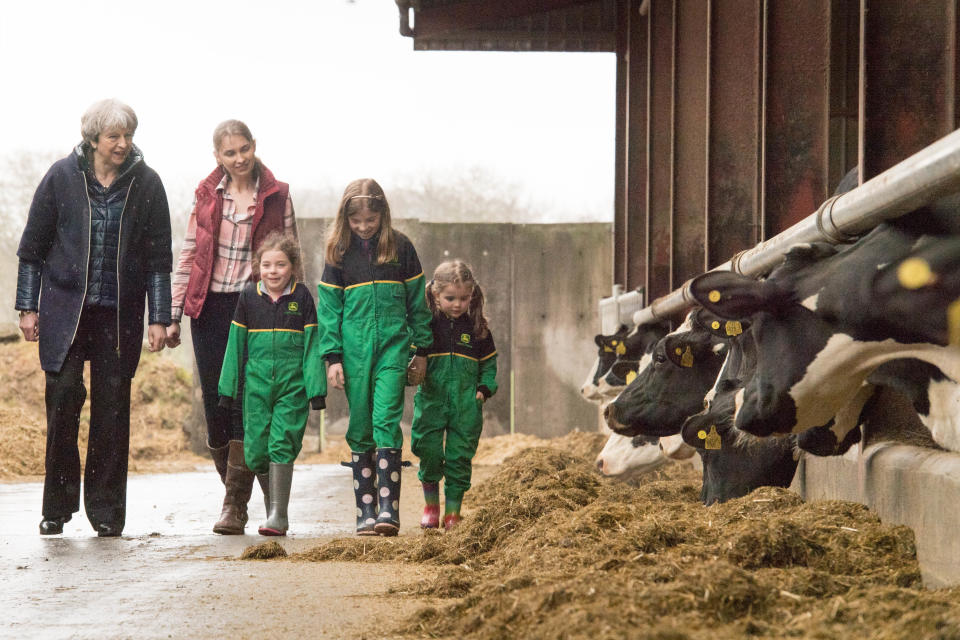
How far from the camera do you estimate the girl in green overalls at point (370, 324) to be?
20.5ft

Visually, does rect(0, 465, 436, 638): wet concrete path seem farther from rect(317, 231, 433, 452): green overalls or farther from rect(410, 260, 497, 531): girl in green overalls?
rect(317, 231, 433, 452): green overalls

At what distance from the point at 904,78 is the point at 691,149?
4.98 metres

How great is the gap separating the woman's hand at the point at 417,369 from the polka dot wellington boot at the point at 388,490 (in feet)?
1.54

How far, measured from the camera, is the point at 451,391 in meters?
6.77

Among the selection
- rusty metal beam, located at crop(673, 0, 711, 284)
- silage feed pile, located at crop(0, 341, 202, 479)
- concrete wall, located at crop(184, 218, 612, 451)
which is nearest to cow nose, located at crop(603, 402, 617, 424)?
rusty metal beam, located at crop(673, 0, 711, 284)

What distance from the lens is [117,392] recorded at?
6.34 meters

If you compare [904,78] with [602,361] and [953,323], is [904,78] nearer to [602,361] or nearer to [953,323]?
[953,323]

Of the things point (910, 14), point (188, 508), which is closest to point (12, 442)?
point (188, 508)

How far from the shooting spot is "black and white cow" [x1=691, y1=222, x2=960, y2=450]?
338 centimetres

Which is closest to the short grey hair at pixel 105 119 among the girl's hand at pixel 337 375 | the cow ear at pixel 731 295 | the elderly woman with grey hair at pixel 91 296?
the elderly woman with grey hair at pixel 91 296

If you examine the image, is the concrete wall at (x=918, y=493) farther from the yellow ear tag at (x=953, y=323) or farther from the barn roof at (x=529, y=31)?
the barn roof at (x=529, y=31)

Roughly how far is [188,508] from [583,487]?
298 centimetres

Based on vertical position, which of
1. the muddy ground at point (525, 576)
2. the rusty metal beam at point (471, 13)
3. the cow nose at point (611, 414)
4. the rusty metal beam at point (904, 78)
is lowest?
the muddy ground at point (525, 576)

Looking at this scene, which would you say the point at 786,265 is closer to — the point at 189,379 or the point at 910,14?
the point at 910,14
